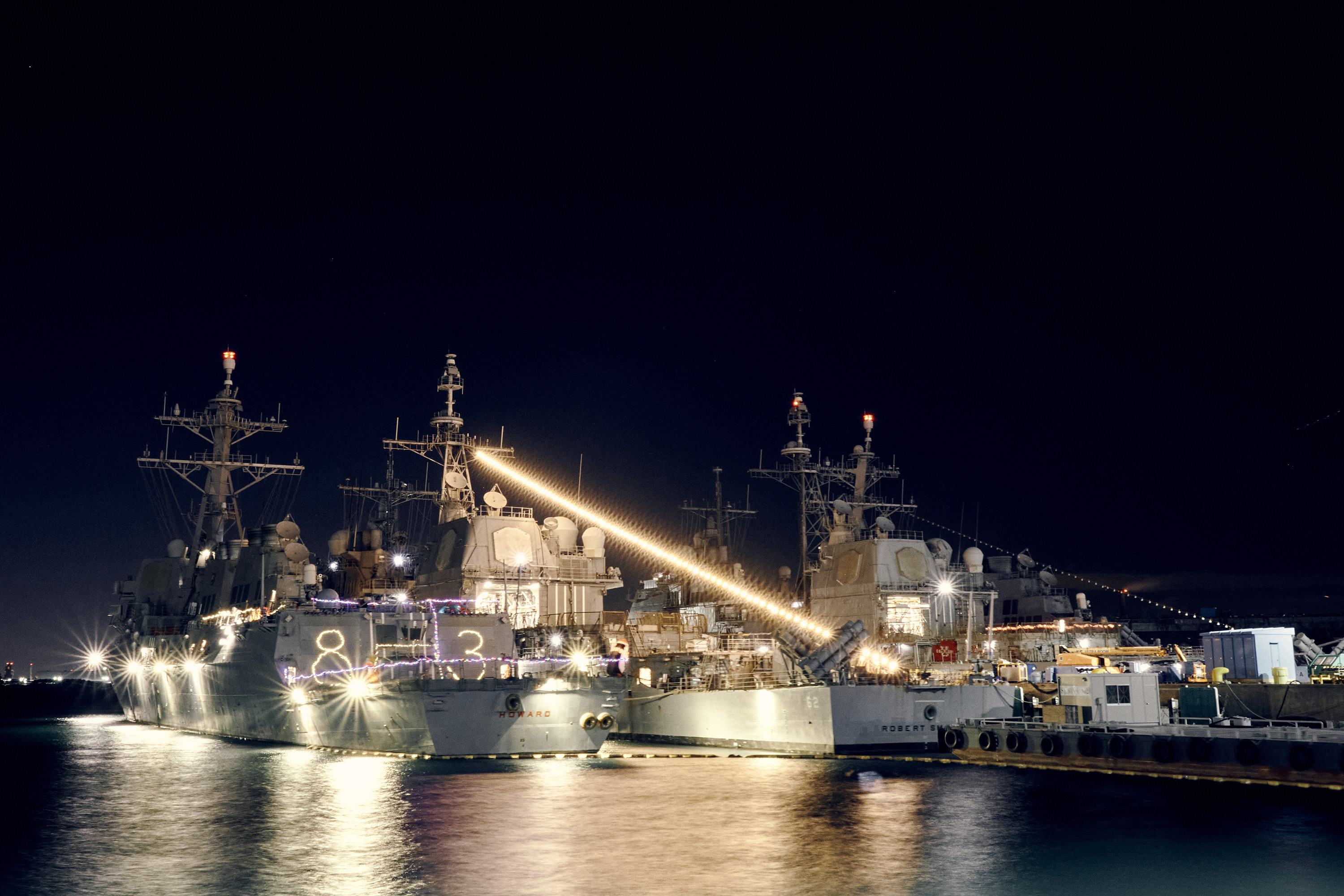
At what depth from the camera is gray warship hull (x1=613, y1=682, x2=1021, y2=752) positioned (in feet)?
116

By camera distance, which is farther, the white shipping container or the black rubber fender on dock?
the white shipping container

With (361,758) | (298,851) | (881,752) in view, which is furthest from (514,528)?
(298,851)

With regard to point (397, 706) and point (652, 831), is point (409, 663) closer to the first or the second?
point (397, 706)

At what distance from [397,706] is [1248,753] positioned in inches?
921

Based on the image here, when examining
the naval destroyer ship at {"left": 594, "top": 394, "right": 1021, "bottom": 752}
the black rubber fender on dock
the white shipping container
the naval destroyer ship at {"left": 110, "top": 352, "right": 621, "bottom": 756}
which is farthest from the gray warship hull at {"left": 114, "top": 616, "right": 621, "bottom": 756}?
the white shipping container

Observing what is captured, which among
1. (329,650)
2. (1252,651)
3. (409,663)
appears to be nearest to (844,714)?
(1252,651)

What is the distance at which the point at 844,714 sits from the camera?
3531 cm

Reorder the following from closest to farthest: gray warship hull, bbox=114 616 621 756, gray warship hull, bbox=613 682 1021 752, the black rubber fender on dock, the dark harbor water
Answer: the dark harbor water
the black rubber fender on dock
gray warship hull, bbox=114 616 621 756
gray warship hull, bbox=613 682 1021 752

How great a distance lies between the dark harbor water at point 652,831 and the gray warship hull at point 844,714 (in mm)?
2675

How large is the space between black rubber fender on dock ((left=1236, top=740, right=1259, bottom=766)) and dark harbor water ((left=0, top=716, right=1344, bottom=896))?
2.14ft

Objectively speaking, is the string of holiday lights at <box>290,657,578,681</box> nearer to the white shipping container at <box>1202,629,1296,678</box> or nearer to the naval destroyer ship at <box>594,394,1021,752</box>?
the naval destroyer ship at <box>594,394,1021,752</box>

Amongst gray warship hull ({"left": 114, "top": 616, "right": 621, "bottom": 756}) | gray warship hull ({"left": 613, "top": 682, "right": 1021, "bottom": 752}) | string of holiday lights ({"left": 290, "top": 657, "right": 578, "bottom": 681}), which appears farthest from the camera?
string of holiday lights ({"left": 290, "top": 657, "right": 578, "bottom": 681})

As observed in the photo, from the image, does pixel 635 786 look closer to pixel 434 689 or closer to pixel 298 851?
pixel 434 689

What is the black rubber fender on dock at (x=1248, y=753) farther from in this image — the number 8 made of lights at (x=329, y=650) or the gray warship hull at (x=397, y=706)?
the number 8 made of lights at (x=329, y=650)
